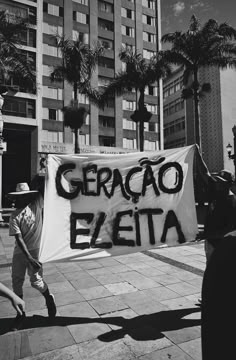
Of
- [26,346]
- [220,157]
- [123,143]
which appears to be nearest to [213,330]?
[26,346]

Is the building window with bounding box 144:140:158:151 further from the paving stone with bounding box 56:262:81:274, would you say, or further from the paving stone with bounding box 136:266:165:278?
the paving stone with bounding box 136:266:165:278

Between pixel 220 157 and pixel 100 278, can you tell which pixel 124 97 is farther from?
pixel 100 278

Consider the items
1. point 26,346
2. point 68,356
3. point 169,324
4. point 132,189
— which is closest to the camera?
point 68,356

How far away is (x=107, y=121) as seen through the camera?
37.5 m

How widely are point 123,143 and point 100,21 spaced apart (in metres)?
17.2

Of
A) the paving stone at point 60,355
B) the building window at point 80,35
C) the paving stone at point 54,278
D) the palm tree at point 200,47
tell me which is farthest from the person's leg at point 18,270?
the building window at point 80,35

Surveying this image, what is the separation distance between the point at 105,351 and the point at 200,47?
23030 mm

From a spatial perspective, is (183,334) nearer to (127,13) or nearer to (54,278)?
(54,278)

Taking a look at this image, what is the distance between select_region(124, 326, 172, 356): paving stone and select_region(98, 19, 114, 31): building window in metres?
41.7

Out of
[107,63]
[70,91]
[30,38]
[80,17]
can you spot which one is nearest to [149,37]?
[107,63]

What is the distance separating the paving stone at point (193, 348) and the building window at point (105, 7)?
43.4 meters

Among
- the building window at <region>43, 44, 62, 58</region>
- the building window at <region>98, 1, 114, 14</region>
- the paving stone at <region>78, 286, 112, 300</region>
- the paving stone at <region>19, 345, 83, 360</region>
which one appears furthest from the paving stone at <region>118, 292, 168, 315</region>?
the building window at <region>98, 1, 114, 14</region>

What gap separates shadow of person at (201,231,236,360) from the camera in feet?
3.55

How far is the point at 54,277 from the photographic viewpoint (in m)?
6.09
